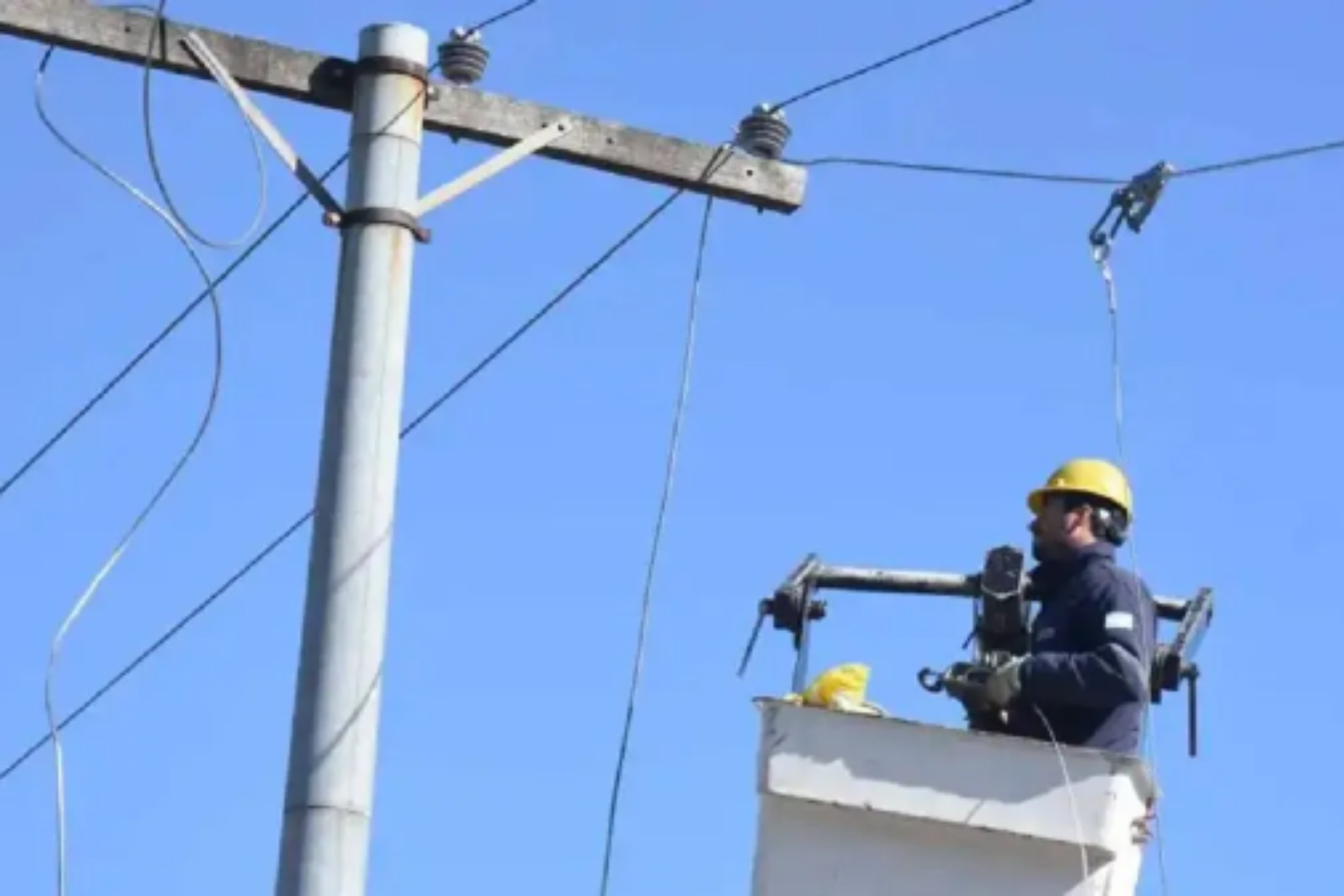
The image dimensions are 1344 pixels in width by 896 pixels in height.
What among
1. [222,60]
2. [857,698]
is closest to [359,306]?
[222,60]

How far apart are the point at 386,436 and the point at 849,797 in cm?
150

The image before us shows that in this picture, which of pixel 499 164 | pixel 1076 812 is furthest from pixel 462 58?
pixel 1076 812

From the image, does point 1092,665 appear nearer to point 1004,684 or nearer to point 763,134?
point 1004,684

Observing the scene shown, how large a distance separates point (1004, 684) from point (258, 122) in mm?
2494

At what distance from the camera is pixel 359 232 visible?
973 centimetres

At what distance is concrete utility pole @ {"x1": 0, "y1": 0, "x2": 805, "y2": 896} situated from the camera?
30.1 ft

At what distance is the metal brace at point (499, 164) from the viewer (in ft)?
32.4

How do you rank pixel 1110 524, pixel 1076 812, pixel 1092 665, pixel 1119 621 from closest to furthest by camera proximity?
pixel 1076 812 < pixel 1092 665 < pixel 1119 621 < pixel 1110 524

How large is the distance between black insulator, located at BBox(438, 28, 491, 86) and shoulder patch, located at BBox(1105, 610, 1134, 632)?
92.7 inches

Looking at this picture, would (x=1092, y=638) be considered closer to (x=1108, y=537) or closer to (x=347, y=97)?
(x=1108, y=537)

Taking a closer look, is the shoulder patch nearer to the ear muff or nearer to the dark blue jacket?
the dark blue jacket

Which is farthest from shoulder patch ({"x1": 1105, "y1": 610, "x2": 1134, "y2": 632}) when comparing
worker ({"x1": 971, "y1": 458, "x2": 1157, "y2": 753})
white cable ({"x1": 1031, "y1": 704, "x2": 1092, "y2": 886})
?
white cable ({"x1": 1031, "y1": 704, "x2": 1092, "y2": 886})

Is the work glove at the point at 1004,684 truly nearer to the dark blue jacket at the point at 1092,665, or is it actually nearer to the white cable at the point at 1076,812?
the dark blue jacket at the point at 1092,665

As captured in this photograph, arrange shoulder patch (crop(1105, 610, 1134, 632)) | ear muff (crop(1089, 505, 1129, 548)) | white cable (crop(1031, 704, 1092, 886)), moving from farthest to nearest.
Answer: ear muff (crop(1089, 505, 1129, 548)), shoulder patch (crop(1105, 610, 1134, 632)), white cable (crop(1031, 704, 1092, 886))
